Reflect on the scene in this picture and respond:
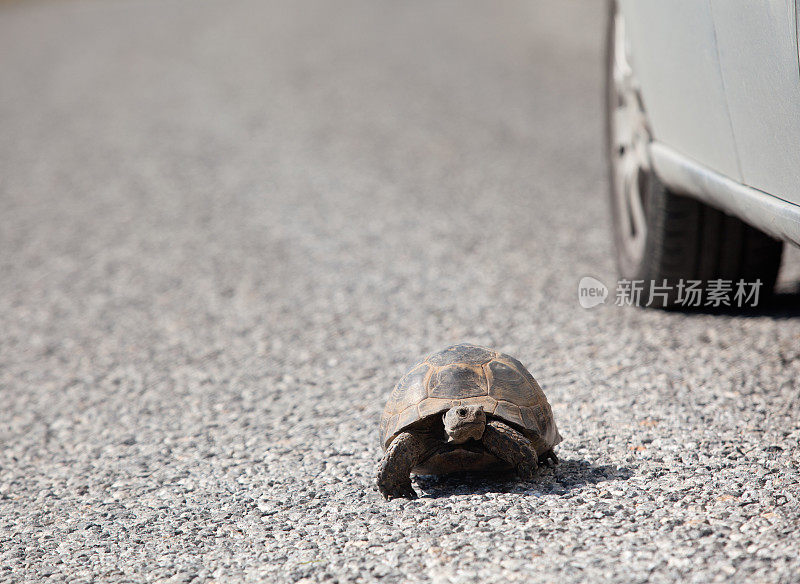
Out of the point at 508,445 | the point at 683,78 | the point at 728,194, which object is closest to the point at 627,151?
the point at 683,78

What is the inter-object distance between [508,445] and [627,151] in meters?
2.36

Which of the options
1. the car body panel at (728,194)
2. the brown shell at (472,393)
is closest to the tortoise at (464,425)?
the brown shell at (472,393)

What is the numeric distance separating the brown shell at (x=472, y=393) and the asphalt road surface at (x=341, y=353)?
0.69 feet

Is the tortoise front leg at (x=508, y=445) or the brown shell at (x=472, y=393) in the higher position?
the brown shell at (x=472, y=393)

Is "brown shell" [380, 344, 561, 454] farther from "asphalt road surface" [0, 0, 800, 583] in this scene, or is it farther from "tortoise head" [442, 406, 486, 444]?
"asphalt road surface" [0, 0, 800, 583]

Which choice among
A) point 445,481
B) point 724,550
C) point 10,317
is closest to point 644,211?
point 445,481

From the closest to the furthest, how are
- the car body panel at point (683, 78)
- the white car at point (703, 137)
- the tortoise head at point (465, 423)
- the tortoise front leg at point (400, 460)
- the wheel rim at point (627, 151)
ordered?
1. the white car at point (703, 137)
2. the tortoise head at point (465, 423)
3. the tortoise front leg at point (400, 460)
4. the car body panel at point (683, 78)
5. the wheel rim at point (627, 151)

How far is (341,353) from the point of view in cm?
456

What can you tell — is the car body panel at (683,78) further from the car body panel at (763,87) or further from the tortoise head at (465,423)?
the tortoise head at (465,423)

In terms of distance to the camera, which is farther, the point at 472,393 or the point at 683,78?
the point at 683,78

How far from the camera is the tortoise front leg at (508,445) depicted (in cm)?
286

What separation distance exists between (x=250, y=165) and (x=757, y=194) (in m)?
6.70

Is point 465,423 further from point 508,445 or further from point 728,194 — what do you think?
point 728,194

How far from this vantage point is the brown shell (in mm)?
2934
